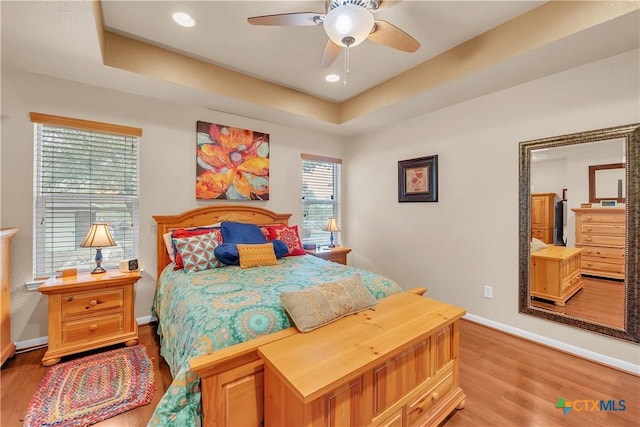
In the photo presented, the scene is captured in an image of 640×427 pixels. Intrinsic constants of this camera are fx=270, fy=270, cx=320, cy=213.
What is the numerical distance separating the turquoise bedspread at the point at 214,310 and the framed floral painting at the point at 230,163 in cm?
108

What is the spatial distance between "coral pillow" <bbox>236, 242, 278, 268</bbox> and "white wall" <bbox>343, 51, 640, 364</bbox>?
6.12 ft

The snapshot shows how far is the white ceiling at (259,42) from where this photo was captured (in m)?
1.82

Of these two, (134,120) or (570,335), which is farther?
(134,120)

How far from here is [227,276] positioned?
7.39 feet

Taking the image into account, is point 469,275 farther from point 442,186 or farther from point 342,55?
point 342,55

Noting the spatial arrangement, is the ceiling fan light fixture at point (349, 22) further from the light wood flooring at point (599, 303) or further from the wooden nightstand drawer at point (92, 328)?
the wooden nightstand drawer at point (92, 328)

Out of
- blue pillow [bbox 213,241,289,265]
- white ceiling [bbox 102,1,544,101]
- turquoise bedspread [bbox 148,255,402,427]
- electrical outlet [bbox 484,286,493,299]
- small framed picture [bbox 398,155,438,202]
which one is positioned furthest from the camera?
small framed picture [bbox 398,155,438,202]

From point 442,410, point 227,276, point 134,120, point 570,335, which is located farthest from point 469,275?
point 134,120

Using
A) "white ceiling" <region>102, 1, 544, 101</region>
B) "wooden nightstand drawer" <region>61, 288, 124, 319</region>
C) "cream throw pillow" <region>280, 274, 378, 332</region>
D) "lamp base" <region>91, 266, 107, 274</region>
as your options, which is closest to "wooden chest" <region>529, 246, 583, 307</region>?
"cream throw pillow" <region>280, 274, 378, 332</region>

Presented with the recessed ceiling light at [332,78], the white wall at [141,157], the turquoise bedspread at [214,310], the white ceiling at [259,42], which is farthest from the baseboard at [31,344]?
the recessed ceiling light at [332,78]

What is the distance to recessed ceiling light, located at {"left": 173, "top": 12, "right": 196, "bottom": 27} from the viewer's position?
2.00 meters

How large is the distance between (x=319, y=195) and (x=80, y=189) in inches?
112

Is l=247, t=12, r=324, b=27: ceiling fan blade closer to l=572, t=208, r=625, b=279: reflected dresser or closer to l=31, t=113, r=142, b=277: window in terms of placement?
l=31, t=113, r=142, b=277: window

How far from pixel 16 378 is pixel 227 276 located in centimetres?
159
